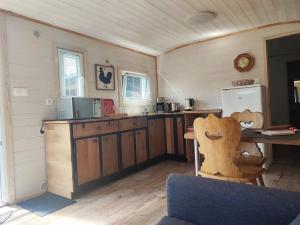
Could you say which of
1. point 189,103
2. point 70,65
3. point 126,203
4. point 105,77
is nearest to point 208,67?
point 189,103

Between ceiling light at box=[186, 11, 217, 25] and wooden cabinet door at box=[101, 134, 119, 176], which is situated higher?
ceiling light at box=[186, 11, 217, 25]

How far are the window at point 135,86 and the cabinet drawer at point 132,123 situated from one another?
0.75m

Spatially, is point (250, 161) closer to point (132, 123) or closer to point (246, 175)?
point (246, 175)

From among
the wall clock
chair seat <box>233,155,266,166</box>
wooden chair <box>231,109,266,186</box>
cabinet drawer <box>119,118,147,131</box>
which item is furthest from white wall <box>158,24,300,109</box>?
chair seat <box>233,155,266,166</box>

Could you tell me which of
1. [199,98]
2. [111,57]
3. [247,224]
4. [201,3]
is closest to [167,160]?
[199,98]

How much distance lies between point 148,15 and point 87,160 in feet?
7.00

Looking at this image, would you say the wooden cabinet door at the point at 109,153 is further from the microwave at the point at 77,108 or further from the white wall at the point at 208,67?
the white wall at the point at 208,67

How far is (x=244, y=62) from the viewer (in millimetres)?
4238

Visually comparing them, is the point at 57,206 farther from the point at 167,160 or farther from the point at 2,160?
the point at 167,160

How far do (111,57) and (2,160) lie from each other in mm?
2443

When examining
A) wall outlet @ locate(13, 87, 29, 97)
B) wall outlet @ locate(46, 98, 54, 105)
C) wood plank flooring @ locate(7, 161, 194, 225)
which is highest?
wall outlet @ locate(13, 87, 29, 97)

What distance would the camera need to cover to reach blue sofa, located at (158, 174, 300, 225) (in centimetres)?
98

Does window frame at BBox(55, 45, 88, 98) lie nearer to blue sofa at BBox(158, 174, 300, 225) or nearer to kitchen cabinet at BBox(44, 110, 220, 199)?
kitchen cabinet at BBox(44, 110, 220, 199)

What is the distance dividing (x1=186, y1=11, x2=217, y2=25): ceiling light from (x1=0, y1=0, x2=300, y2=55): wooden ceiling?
0.07m
